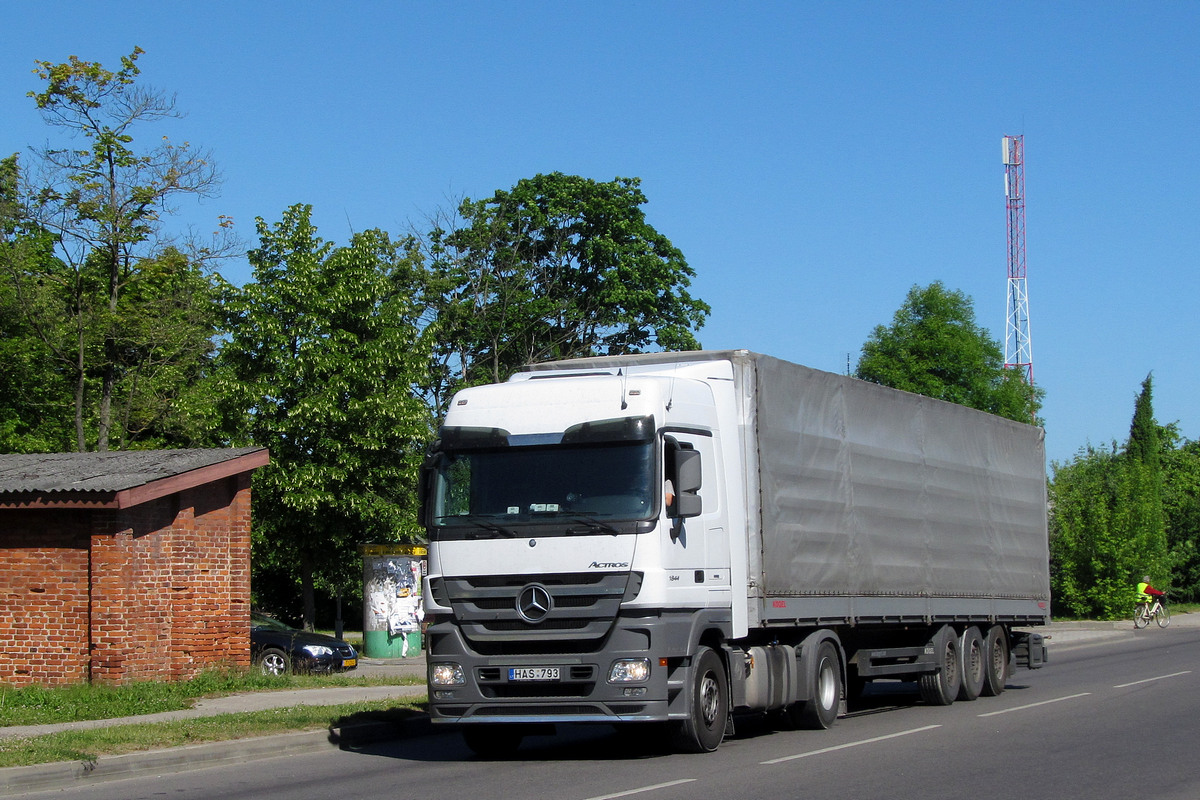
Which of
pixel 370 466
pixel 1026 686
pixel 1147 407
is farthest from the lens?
pixel 1147 407

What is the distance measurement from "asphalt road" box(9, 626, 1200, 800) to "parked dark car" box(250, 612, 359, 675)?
9.44 metres

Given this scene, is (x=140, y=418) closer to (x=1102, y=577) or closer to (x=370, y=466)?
(x=370, y=466)

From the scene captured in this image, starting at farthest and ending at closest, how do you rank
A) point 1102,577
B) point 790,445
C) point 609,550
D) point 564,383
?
point 1102,577 → point 790,445 → point 564,383 → point 609,550

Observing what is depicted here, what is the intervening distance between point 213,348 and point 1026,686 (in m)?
24.6

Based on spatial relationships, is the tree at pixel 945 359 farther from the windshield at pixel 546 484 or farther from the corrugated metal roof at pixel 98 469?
the windshield at pixel 546 484

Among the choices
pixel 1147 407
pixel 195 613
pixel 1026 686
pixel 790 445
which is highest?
pixel 1147 407

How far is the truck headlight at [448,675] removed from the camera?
1161cm

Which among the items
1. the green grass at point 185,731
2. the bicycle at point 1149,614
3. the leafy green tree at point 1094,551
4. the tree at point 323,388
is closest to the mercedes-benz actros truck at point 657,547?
the green grass at point 185,731

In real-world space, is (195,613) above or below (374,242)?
below

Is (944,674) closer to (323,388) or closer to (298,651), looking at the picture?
(298,651)

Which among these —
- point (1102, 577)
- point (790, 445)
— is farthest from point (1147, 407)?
point (790, 445)

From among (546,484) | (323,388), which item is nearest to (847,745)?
(546,484)

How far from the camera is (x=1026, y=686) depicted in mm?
20703

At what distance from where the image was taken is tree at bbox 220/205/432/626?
2759 centimetres
